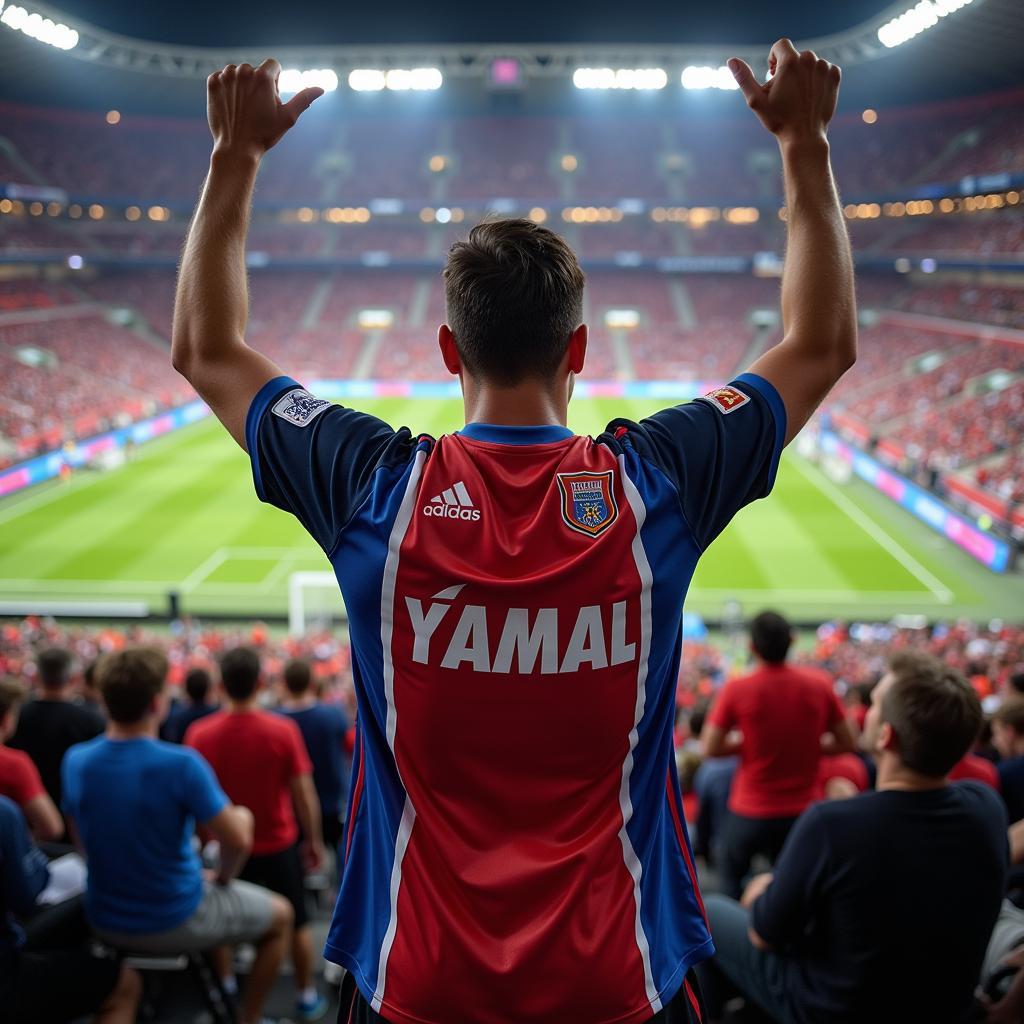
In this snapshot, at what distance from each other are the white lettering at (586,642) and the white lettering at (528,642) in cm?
2

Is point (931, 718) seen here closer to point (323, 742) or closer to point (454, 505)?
point (454, 505)

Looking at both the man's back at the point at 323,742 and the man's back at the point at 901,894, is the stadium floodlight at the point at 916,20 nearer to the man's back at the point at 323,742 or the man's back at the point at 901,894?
the man's back at the point at 323,742

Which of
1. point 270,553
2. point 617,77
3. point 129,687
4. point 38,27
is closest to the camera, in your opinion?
point 129,687

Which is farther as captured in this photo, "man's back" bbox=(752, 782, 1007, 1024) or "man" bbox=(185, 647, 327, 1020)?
"man" bbox=(185, 647, 327, 1020)

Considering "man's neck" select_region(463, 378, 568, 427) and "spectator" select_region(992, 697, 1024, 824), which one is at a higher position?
"man's neck" select_region(463, 378, 568, 427)

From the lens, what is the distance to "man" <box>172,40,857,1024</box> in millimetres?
1302

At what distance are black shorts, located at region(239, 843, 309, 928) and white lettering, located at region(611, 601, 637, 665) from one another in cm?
347

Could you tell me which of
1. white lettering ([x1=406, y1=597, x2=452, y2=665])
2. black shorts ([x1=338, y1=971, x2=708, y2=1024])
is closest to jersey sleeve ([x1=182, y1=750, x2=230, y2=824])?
black shorts ([x1=338, y1=971, x2=708, y2=1024])

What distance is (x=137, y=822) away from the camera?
3.10 metres

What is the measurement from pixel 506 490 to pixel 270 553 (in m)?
21.3

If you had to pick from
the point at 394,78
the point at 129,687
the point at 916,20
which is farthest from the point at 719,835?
the point at 394,78

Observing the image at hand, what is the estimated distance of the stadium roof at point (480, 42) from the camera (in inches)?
1224

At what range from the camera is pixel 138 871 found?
10.3 feet

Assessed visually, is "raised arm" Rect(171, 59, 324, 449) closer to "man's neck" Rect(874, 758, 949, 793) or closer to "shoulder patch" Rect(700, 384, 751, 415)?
"shoulder patch" Rect(700, 384, 751, 415)
